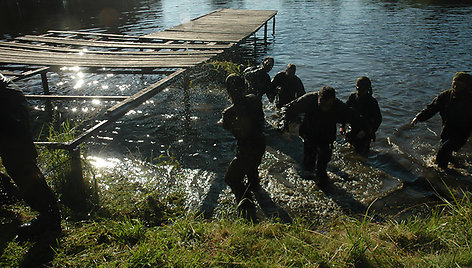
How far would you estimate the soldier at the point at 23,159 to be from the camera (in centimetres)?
369

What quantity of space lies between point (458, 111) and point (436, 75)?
26.9 feet

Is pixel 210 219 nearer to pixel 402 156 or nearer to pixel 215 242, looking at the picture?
pixel 215 242

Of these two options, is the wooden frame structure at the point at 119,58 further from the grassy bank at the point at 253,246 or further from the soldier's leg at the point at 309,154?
the soldier's leg at the point at 309,154

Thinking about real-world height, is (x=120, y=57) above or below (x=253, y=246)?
above

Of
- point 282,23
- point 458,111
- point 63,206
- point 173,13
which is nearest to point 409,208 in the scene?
point 458,111

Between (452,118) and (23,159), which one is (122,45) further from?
(452,118)

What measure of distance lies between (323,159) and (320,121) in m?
0.62

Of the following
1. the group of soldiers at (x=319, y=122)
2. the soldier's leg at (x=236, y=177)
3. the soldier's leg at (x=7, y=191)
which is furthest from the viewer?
the soldier's leg at (x=236, y=177)

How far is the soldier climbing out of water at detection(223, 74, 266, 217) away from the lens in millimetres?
4711

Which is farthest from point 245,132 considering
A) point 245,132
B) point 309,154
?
point 309,154

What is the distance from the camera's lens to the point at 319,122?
17.9 ft

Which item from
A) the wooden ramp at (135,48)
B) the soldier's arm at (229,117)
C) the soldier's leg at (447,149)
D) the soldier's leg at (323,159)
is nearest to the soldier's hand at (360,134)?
the soldier's leg at (323,159)

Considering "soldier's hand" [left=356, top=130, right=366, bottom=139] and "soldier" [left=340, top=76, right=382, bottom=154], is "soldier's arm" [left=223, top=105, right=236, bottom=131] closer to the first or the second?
"soldier" [left=340, top=76, right=382, bottom=154]

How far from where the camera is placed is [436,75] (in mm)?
12914
